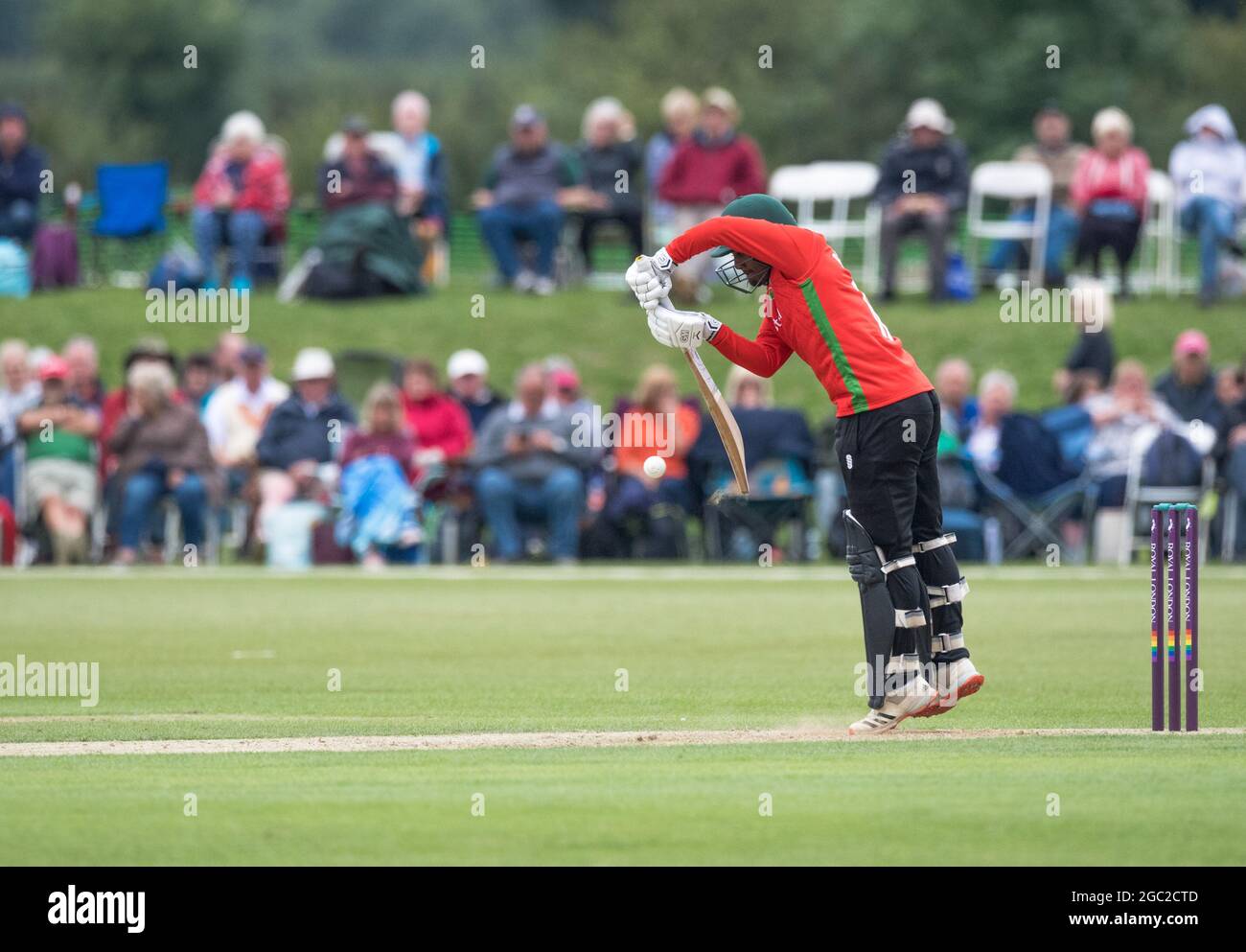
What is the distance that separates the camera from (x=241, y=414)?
85.6 feet

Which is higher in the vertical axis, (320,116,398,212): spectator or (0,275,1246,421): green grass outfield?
(320,116,398,212): spectator

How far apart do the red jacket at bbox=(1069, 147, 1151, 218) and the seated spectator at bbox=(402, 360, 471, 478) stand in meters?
8.89

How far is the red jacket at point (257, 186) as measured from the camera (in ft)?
104

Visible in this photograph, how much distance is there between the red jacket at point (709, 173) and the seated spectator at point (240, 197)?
206 inches

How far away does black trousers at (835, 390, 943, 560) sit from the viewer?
453 inches

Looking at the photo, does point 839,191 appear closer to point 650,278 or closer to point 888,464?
point 650,278

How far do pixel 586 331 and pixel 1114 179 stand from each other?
7125 millimetres

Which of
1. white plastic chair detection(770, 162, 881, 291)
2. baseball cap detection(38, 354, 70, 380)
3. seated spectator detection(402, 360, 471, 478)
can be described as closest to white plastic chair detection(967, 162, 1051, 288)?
white plastic chair detection(770, 162, 881, 291)

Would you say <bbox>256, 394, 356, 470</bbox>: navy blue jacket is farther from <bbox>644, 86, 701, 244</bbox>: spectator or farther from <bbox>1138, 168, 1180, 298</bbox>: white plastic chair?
<bbox>1138, 168, 1180, 298</bbox>: white plastic chair

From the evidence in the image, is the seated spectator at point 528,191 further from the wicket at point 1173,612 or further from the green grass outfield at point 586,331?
the wicket at point 1173,612

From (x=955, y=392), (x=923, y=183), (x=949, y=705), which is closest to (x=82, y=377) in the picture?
(x=955, y=392)

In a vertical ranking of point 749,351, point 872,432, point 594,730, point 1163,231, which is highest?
point 1163,231

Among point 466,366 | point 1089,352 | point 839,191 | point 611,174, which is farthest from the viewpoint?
point 839,191
